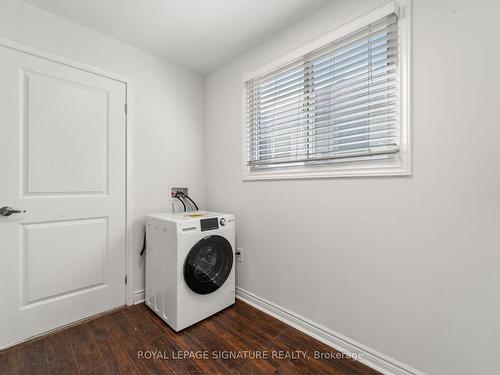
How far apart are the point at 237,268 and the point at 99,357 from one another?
4.12 ft

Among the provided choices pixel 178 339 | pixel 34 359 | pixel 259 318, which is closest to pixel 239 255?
pixel 259 318

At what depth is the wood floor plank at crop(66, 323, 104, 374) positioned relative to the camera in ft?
4.75

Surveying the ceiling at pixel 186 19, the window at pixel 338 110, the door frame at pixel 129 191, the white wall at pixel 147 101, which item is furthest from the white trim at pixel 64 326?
the ceiling at pixel 186 19

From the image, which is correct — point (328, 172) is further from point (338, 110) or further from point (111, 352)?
point (111, 352)

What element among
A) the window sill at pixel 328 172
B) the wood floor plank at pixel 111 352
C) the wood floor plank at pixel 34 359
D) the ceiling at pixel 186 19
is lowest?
the wood floor plank at pixel 111 352

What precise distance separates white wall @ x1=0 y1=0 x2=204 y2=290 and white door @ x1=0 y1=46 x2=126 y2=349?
142mm

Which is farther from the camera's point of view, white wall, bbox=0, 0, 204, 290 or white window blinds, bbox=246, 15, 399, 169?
white wall, bbox=0, 0, 204, 290

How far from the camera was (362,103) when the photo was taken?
1510 millimetres

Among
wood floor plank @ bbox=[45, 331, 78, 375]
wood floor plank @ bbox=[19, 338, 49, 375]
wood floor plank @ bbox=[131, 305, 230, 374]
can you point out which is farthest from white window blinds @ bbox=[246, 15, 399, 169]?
wood floor plank @ bbox=[19, 338, 49, 375]

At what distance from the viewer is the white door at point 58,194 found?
1620mm

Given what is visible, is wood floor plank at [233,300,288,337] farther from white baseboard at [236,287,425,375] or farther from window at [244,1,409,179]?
window at [244,1,409,179]

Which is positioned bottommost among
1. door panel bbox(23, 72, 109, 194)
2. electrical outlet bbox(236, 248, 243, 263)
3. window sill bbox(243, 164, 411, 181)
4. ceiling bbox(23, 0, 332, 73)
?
electrical outlet bbox(236, 248, 243, 263)

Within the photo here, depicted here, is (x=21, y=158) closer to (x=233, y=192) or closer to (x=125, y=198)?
(x=125, y=198)

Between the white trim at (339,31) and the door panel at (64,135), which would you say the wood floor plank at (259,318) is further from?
the white trim at (339,31)
